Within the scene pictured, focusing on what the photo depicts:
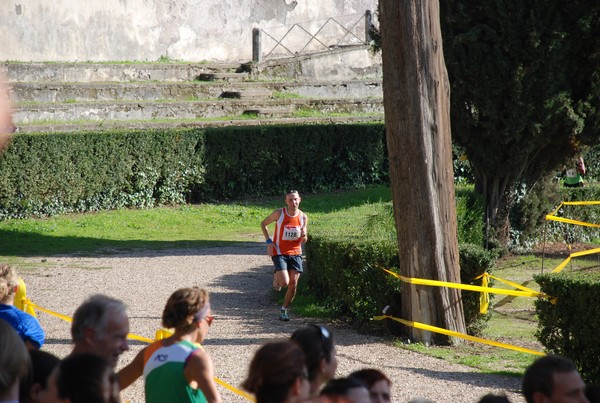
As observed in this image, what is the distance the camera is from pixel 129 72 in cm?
2733

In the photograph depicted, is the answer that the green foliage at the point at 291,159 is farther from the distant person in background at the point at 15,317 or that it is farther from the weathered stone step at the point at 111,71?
the distant person in background at the point at 15,317

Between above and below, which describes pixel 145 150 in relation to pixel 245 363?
above

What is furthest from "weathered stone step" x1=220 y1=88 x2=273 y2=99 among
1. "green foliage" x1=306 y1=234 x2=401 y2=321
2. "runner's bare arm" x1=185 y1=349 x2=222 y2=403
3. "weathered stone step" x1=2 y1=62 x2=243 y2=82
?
"runner's bare arm" x1=185 y1=349 x2=222 y2=403

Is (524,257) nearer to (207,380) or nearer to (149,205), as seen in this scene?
(149,205)

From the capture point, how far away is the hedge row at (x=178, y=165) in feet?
64.7

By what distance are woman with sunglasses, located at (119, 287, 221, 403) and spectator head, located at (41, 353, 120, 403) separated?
3.30 feet

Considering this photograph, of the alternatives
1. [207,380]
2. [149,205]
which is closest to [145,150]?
[149,205]

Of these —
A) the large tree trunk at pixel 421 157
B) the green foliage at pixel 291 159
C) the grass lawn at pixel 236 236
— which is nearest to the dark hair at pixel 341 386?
the grass lawn at pixel 236 236

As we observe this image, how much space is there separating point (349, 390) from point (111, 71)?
2388 centimetres

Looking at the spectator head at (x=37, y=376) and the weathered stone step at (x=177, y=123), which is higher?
the weathered stone step at (x=177, y=123)

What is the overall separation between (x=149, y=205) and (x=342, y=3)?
1600 centimetres

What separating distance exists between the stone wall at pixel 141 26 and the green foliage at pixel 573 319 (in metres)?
20.6

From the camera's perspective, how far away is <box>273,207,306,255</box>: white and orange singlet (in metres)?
12.6

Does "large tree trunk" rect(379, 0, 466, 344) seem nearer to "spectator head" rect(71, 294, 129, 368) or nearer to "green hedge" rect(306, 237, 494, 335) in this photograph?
"green hedge" rect(306, 237, 494, 335)
